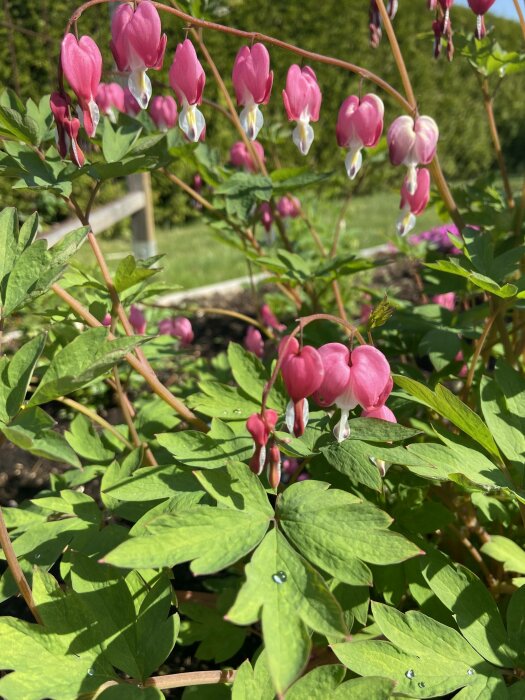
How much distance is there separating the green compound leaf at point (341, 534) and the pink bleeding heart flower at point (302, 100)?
79 centimetres

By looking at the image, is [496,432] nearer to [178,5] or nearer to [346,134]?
[346,134]

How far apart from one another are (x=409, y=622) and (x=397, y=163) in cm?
90

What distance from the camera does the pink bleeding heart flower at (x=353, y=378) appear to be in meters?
1.01

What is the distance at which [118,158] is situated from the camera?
1.41 meters

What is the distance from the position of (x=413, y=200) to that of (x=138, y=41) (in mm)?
652

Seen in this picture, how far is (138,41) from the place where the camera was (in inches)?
47.4

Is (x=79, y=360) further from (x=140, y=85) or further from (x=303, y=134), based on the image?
(x=303, y=134)

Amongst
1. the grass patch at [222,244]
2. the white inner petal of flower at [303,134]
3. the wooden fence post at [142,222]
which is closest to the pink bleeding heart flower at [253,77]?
the white inner petal of flower at [303,134]

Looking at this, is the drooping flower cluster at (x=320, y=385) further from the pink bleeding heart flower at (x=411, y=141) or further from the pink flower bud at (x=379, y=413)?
the pink bleeding heart flower at (x=411, y=141)

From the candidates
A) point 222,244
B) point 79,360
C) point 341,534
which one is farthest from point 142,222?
point 341,534

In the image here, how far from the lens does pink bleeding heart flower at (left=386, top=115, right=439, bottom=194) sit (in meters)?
1.33

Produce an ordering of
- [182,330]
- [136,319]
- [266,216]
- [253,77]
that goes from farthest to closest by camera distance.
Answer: [182,330], [266,216], [136,319], [253,77]

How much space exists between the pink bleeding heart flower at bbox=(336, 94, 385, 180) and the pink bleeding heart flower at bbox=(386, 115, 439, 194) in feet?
0.13

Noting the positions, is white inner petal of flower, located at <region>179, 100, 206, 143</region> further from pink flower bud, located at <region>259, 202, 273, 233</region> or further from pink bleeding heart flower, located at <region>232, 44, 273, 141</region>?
pink flower bud, located at <region>259, 202, 273, 233</region>
